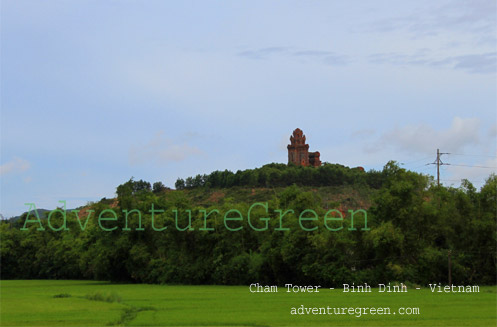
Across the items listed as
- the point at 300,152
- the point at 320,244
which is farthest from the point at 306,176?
the point at 320,244

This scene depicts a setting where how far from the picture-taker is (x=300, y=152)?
501 ft

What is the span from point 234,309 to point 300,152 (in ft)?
392

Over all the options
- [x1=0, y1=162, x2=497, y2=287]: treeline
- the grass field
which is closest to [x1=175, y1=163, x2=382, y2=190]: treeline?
[x1=0, y1=162, x2=497, y2=287]: treeline

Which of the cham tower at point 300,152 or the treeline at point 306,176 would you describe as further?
the cham tower at point 300,152

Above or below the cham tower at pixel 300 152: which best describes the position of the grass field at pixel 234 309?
below

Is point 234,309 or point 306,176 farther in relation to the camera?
point 306,176

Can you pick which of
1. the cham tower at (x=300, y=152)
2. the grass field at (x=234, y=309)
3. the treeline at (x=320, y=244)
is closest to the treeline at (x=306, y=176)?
the cham tower at (x=300, y=152)

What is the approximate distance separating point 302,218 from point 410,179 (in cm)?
975

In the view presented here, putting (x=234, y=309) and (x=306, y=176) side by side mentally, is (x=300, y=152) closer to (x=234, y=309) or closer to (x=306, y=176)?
(x=306, y=176)

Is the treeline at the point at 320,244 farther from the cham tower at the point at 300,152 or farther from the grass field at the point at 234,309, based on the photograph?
the cham tower at the point at 300,152

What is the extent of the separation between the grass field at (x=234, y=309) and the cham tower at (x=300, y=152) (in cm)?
10532

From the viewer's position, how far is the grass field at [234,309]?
1139 inches

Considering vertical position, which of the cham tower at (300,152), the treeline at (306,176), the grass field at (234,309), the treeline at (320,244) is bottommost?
the grass field at (234,309)

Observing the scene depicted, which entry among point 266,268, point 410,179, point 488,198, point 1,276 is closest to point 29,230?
point 1,276
